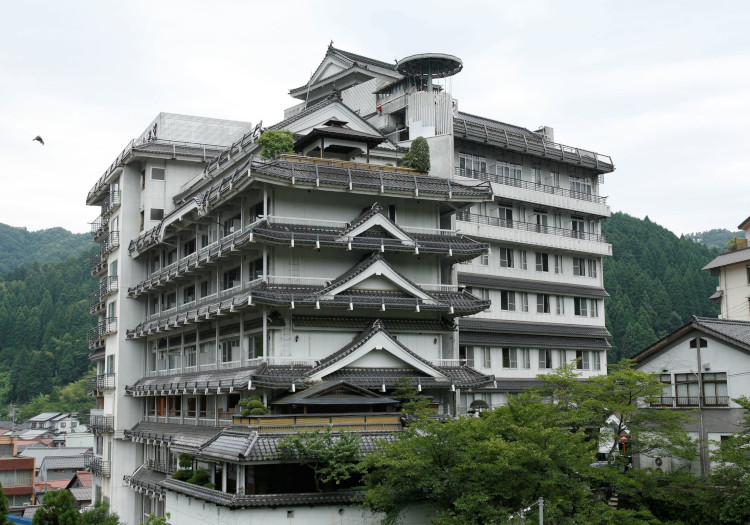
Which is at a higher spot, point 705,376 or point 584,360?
point 584,360

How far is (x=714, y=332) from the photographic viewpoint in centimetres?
4566

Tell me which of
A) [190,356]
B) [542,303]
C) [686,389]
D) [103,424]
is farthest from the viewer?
[103,424]

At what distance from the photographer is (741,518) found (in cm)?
3712

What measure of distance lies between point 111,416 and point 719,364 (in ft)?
161

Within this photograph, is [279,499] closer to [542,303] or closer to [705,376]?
[705,376]

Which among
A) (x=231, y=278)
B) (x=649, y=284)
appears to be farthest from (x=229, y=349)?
(x=649, y=284)

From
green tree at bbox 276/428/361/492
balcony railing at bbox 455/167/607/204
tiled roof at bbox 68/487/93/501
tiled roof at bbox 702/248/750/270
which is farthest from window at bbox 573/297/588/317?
tiled roof at bbox 68/487/93/501

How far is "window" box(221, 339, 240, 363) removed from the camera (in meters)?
54.2

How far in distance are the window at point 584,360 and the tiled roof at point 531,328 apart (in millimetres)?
1474

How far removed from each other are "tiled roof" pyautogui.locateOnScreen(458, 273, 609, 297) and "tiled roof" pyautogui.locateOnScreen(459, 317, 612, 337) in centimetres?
268

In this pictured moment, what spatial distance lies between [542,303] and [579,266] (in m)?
6.53

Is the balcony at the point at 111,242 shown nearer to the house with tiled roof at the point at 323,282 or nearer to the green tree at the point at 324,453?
the house with tiled roof at the point at 323,282

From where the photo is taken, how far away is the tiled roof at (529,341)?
62.8 metres

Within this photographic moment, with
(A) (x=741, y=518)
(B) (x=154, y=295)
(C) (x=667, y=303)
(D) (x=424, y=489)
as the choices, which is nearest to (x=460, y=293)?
(D) (x=424, y=489)
